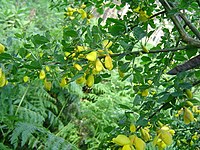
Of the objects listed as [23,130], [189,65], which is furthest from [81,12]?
[23,130]

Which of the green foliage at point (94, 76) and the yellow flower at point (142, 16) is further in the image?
the yellow flower at point (142, 16)

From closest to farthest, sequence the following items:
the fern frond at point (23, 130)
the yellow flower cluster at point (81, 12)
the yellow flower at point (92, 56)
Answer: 1. the yellow flower at point (92, 56)
2. the yellow flower cluster at point (81, 12)
3. the fern frond at point (23, 130)

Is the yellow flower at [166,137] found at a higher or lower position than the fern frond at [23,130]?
higher

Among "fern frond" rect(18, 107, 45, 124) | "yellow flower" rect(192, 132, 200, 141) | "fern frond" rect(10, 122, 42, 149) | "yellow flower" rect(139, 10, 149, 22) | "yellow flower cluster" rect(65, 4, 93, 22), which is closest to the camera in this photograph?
"yellow flower" rect(139, 10, 149, 22)

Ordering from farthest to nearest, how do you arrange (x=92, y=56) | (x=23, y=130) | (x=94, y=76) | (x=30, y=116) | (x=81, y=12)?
(x=30, y=116), (x=23, y=130), (x=81, y=12), (x=94, y=76), (x=92, y=56)

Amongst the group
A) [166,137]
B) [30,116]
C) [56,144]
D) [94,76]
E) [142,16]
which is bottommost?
[56,144]

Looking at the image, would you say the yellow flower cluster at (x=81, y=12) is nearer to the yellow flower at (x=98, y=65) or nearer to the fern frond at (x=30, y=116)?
the yellow flower at (x=98, y=65)

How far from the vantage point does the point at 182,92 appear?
0.55 m

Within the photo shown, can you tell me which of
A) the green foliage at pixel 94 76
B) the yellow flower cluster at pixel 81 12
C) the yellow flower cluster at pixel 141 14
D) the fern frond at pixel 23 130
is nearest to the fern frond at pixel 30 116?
the green foliage at pixel 94 76

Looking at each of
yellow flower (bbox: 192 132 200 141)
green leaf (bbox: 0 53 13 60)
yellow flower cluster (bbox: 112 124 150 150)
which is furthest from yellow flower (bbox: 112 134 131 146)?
yellow flower (bbox: 192 132 200 141)

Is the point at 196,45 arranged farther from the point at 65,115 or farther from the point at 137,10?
the point at 65,115

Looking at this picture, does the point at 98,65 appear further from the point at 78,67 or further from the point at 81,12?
the point at 81,12

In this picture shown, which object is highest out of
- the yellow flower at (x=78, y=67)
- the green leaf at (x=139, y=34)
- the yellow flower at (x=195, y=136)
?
the green leaf at (x=139, y=34)

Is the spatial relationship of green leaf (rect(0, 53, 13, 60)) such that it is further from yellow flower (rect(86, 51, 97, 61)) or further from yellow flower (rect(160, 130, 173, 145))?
yellow flower (rect(160, 130, 173, 145))
